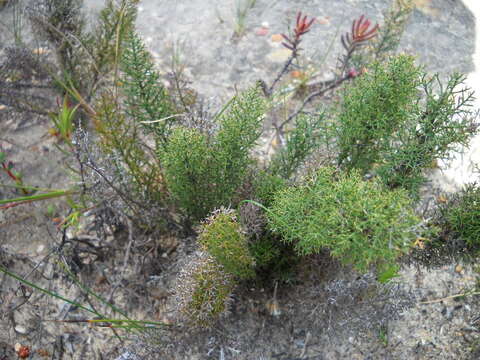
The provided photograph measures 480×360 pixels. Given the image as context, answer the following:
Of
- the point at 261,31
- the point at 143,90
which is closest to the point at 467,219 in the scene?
the point at 143,90

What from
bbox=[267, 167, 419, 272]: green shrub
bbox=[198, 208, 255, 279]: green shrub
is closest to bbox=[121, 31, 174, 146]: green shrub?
bbox=[198, 208, 255, 279]: green shrub

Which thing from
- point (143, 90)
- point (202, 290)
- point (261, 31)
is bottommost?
point (202, 290)

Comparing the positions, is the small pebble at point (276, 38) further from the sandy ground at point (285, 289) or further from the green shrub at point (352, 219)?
the green shrub at point (352, 219)

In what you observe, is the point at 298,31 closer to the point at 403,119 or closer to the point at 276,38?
the point at 403,119

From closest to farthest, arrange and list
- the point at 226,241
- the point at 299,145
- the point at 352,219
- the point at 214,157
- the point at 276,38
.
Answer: the point at 352,219 → the point at 226,241 → the point at 214,157 → the point at 299,145 → the point at 276,38

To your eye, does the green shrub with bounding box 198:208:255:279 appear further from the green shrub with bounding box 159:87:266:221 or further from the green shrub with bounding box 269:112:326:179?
the green shrub with bounding box 269:112:326:179

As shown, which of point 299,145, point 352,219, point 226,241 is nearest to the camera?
point 352,219

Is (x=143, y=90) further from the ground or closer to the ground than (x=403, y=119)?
further from the ground

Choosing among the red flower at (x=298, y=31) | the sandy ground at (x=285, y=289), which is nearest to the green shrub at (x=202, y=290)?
the sandy ground at (x=285, y=289)
